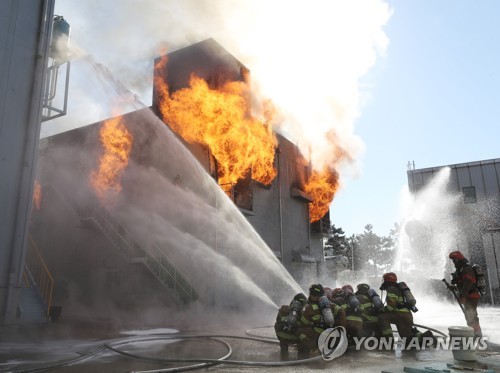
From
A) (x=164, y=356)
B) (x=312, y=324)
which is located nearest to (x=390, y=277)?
(x=312, y=324)

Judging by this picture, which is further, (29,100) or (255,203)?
(255,203)

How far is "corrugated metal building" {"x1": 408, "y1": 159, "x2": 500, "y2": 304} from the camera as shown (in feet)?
72.1

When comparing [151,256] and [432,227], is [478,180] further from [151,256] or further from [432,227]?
[151,256]

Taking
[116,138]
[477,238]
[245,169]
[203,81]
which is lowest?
[477,238]

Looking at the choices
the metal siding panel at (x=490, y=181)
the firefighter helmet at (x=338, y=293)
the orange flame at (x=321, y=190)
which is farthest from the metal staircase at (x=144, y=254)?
the metal siding panel at (x=490, y=181)

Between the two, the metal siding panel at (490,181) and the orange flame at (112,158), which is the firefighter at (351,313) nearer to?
the orange flame at (112,158)

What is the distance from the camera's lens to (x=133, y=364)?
20.2 feet

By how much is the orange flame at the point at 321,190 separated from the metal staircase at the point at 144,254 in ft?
33.5

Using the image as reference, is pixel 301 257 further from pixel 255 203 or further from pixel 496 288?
pixel 496 288

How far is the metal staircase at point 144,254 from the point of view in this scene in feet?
46.3

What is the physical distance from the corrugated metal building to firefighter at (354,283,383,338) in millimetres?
16690

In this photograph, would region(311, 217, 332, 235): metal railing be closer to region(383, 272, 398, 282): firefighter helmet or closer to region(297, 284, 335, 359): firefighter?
region(383, 272, 398, 282): firefighter helmet

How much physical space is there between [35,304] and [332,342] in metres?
7.30

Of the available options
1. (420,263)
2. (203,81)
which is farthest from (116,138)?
(420,263)
